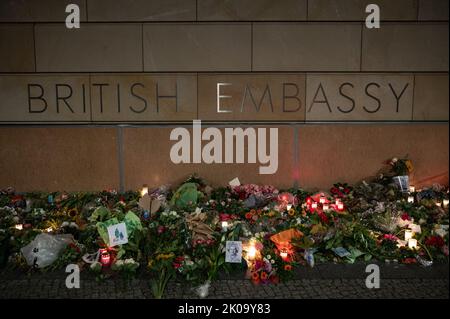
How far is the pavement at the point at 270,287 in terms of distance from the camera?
5055 mm

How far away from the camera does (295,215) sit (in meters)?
6.98

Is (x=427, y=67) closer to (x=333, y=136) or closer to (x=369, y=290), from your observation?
(x=333, y=136)

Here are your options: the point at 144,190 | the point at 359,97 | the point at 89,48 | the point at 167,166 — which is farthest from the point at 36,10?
the point at 359,97

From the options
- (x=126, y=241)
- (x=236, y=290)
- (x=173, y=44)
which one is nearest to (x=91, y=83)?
(x=173, y=44)

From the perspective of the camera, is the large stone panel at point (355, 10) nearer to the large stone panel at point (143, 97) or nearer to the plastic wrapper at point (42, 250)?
the large stone panel at point (143, 97)

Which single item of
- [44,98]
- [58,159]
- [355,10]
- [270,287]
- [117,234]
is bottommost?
[270,287]

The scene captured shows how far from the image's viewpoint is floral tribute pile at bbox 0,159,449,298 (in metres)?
5.60

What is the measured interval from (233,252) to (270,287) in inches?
24.3

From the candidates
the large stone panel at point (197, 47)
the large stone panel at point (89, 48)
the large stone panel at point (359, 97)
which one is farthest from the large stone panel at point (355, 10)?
the large stone panel at point (89, 48)

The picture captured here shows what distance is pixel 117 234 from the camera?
5.86 metres

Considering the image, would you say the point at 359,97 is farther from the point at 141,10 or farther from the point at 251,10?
the point at 141,10

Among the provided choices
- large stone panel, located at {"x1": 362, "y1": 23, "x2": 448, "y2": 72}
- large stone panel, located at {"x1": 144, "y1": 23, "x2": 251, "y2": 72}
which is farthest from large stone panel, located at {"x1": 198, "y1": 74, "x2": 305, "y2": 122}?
large stone panel, located at {"x1": 362, "y1": 23, "x2": 448, "y2": 72}

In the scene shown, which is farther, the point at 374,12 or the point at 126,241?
the point at 374,12

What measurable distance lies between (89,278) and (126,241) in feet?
2.14
